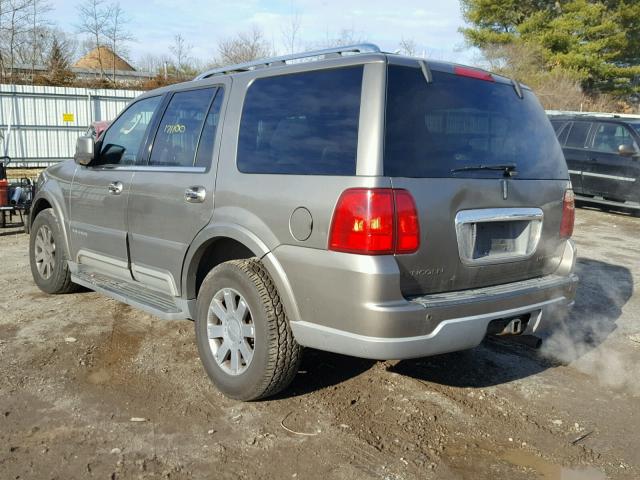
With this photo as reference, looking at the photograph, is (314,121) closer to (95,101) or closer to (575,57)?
(95,101)

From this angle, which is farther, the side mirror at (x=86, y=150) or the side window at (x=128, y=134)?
the side mirror at (x=86, y=150)

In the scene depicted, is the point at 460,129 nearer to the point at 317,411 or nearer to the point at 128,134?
the point at 317,411

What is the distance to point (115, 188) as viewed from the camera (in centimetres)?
456

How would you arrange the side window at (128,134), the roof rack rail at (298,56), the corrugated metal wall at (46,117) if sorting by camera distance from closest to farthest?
1. the roof rack rail at (298,56)
2. the side window at (128,134)
3. the corrugated metal wall at (46,117)

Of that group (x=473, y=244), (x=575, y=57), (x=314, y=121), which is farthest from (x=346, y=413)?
(x=575, y=57)

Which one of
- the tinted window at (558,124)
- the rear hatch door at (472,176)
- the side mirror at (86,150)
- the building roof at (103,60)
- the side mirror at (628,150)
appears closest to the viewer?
the rear hatch door at (472,176)

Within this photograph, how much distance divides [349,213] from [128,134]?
8.56 ft

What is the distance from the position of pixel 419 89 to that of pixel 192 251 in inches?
67.9

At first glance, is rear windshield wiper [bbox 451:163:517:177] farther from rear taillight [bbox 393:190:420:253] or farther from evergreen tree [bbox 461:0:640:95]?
evergreen tree [bbox 461:0:640:95]

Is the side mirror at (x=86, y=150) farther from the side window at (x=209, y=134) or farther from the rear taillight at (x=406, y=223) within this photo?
the rear taillight at (x=406, y=223)

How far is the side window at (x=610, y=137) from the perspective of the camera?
11.7m

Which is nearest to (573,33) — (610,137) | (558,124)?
(558,124)

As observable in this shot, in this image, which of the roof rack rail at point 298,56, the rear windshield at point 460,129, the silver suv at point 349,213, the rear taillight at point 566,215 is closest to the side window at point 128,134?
the silver suv at point 349,213

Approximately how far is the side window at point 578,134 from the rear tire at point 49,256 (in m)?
10.5
